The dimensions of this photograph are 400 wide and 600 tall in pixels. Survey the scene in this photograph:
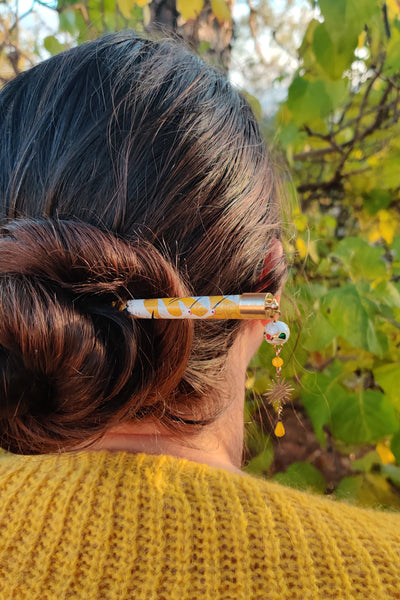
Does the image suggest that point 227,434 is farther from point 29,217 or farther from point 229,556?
point 29,217

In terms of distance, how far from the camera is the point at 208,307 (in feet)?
1.64

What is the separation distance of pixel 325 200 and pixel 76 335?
1.64 m

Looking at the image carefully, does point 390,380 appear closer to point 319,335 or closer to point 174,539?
point 319,335

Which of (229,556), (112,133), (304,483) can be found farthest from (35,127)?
(304,483)

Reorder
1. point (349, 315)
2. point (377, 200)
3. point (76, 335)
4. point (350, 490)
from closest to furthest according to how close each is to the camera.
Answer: point (76, 335), point (349, 315), point (350, 490), point (377, 200)

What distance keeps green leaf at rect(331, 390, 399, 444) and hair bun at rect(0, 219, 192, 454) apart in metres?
0.67

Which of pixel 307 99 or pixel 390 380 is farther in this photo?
pixel 307 99

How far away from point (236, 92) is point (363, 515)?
24.7 inches

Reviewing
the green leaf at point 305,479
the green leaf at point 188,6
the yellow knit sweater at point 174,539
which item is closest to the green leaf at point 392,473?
the green leaf at point 305,479

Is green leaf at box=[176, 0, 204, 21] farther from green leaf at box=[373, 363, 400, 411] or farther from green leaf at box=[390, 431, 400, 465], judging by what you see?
green leaf at box=[390, 431, 400, 465]

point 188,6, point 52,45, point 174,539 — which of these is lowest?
point 174,539

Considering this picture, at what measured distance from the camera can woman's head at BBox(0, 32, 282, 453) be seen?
50cm

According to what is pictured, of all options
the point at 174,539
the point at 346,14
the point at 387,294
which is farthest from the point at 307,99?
the point at 174,539

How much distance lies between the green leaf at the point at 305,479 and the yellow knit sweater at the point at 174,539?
23.6 inches
